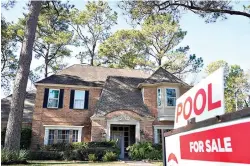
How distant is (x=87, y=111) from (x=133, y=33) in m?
13.6

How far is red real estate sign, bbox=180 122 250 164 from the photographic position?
1164mm

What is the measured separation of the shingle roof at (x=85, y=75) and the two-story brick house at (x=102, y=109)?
0.25 feet

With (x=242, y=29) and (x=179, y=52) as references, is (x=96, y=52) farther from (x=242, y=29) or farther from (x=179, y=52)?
(x=242, y=29)

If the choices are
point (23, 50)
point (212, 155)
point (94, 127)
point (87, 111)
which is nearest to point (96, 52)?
point (87, 111)

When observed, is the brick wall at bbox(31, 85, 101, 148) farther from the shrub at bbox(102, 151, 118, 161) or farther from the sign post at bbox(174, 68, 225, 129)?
the sign post at bbox(174, 68, 225, 129)

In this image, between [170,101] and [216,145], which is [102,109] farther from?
[216,145]

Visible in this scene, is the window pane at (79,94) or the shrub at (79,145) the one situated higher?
the window pane at (79,94)

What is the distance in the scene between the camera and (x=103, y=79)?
71.9 ft

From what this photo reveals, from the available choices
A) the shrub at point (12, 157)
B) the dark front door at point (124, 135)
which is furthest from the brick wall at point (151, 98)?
the shrub at point (12, 157)

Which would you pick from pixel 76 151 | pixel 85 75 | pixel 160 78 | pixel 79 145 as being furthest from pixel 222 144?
pixel 85 75

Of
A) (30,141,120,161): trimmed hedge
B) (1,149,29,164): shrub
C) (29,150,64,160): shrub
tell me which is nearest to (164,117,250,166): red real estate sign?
(1,149,29,164): shrub

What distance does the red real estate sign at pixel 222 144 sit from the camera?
1.16 metres

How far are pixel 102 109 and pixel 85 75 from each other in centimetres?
466

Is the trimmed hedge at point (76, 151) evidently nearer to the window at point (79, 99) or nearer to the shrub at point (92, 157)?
the shrub at point (92, 157)
